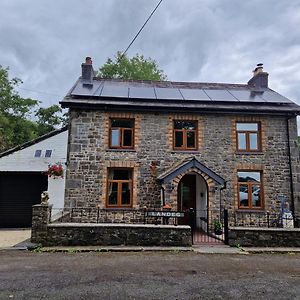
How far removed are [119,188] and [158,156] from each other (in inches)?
94.7

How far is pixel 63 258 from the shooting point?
782 centimetres

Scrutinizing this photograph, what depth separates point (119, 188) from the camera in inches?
517

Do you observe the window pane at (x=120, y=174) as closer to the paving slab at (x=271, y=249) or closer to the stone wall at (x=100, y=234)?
the stone wall at (x=100, y=234)

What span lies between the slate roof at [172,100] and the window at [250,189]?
3124mm

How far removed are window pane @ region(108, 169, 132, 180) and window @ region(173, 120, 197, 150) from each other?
261 cm

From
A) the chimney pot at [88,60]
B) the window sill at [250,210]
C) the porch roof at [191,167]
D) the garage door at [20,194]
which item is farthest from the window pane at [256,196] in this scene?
the chimney pot at [88,60]

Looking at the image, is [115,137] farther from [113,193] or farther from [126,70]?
[126,70]

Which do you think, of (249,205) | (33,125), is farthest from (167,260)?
(33,125)

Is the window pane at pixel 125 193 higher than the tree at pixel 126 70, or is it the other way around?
the tree at pixel 126 70

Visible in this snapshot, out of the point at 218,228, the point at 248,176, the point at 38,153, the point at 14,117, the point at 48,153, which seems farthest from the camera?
the point at 14,117

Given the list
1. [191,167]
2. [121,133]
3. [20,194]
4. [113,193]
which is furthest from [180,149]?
[20,194]

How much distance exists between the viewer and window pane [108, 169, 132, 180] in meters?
13.3

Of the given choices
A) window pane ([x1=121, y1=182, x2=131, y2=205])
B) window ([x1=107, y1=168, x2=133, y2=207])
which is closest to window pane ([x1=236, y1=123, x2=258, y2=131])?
window ([x1=107, y1=168, x2=133, y2=207])

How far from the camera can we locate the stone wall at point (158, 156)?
508 inches
